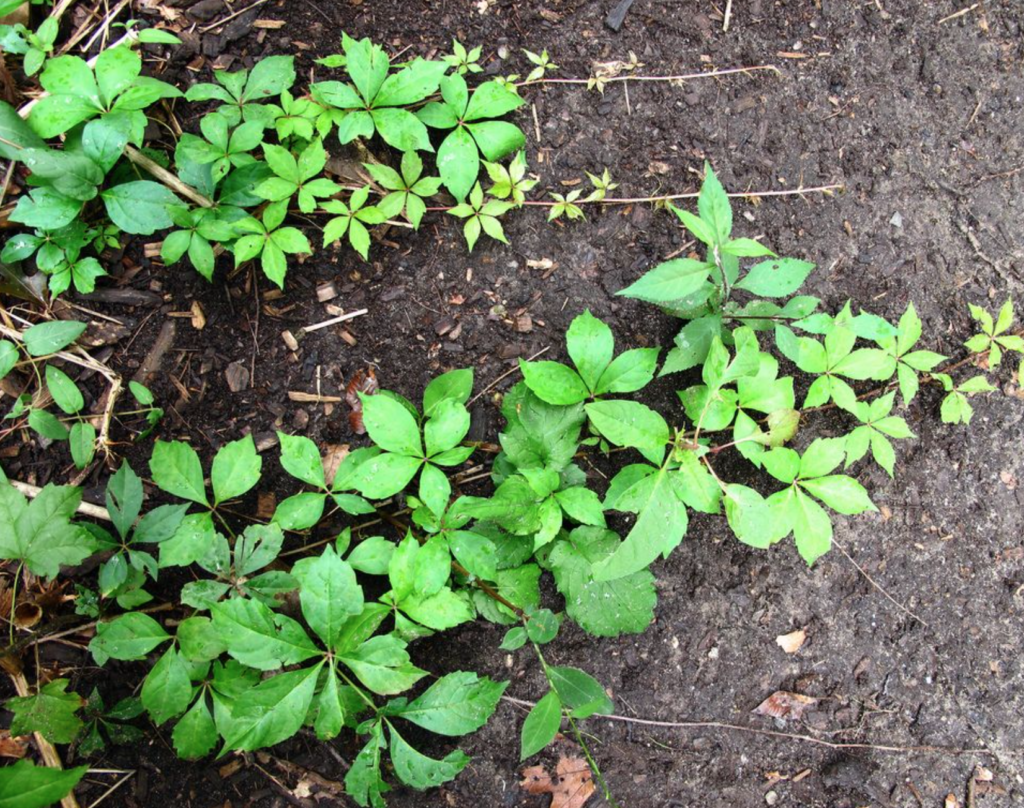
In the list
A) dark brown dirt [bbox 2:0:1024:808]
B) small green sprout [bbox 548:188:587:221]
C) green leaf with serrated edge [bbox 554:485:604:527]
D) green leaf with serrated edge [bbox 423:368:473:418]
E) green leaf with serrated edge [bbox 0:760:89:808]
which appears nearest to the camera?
green leaf with serrated edge [bbox 0:760:89:808]

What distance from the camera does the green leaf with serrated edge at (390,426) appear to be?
2.03m

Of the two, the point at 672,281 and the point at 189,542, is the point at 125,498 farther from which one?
the point at 672,281

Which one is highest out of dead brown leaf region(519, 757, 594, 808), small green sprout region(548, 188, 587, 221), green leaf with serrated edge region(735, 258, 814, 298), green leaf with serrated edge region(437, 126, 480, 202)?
green leaf with serrated edge region(437, 126, 480, 202)

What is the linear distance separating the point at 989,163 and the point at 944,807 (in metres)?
2.17

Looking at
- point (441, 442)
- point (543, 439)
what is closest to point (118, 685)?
point (441, 442)

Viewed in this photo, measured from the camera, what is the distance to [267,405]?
2.29 m

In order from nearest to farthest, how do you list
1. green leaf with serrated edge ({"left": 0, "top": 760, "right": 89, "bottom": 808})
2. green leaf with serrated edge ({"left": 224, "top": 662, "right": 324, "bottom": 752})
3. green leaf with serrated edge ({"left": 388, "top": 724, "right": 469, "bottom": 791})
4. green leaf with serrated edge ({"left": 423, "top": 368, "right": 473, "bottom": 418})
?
1. green leaf with serrated edge ({"left": 0, "top": 760, "right": 89, "bottom": 808})
2. green leaf with serrated edge ({"left": 224, "top": 662, "right": 324, "bottom": 752})
3. green leaf with serrated edge ({"left": 388, "top": 724, "right": 469, "bottom": 791})
4. green leaf with serrated edge ({"left": 423, "top": 368, "right": 473, "bottom": 418})

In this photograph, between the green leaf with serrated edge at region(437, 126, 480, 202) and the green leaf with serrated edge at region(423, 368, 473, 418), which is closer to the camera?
the green leaf with serrated edge at region(423, 368, 473, 418)

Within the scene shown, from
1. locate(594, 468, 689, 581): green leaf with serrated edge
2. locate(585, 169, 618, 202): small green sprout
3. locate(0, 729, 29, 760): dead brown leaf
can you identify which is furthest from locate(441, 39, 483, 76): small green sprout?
locate(0, 729, 29, 760): dead brown leaf

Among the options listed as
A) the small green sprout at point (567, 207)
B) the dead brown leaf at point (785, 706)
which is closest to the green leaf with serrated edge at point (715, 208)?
the small green sprout at point (567, 207)

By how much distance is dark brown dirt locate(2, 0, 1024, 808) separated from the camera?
7.45 feet

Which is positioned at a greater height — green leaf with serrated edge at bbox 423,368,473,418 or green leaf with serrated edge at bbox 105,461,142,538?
green leaf with serrated edge at bbox 423,368,473,418

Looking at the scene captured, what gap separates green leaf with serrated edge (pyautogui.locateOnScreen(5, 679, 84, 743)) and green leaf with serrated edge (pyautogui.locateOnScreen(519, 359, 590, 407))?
1449 mm

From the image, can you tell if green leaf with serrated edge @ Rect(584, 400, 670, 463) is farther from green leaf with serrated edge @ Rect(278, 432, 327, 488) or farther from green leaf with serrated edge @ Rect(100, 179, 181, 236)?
green leaf with serrated edge @ Rect(100, 179, 181, 236)
